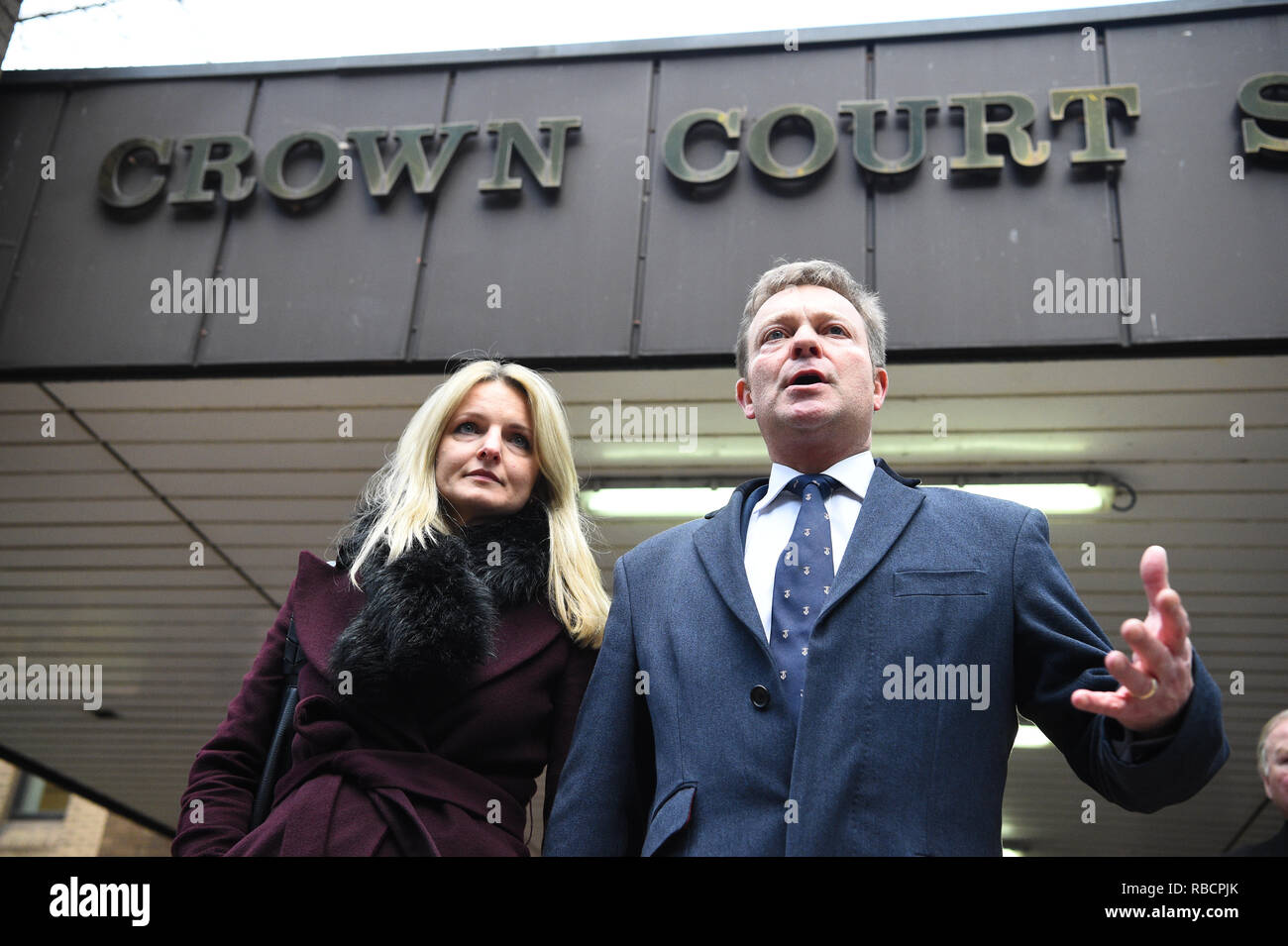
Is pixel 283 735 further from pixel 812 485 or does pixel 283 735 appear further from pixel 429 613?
pixel 812 485

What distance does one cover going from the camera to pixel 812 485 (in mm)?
2658

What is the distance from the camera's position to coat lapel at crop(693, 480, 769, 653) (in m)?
2.41

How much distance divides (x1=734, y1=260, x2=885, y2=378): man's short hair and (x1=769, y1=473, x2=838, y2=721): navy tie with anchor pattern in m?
0.59

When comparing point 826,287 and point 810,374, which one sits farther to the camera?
point 826,287

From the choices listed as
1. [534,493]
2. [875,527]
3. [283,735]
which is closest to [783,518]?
[875,527]

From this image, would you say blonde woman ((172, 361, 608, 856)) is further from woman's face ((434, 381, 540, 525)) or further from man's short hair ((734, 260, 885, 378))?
man's short hair ((734, 260, 885, 378))

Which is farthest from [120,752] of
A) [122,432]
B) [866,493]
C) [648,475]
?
[866,493]

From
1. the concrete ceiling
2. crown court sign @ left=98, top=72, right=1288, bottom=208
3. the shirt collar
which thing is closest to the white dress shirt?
the shirt collar

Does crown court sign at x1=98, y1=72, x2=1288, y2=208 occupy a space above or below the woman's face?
above

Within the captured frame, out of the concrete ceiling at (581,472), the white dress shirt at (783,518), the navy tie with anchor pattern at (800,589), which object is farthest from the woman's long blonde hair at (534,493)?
the concrete ceiling at (581,472)

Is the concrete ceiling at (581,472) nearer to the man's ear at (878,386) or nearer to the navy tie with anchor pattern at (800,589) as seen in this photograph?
the man's ear at (878,386)

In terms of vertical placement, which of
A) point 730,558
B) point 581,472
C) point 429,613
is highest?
point 581,472

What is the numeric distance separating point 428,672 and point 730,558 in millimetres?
833

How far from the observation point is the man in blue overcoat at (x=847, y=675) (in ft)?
6.75
